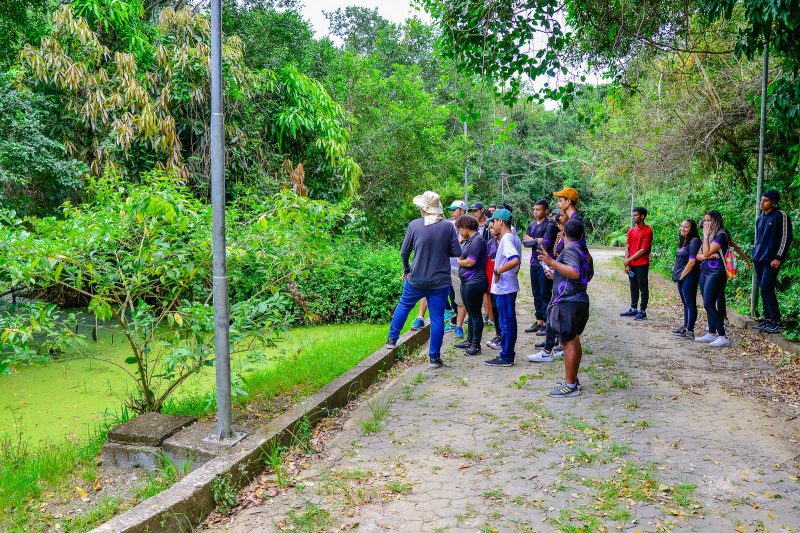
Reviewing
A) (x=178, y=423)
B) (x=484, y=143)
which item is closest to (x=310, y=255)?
(x=178, y=423)

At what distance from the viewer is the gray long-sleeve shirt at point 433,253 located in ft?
23.2

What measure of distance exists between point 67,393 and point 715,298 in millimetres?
8160

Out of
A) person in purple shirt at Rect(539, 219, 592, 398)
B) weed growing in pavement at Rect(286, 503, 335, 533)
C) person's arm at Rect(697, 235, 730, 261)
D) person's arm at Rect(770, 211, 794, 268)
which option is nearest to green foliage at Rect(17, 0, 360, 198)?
person in purple shirt at Rect(539, 219, 592, 398)

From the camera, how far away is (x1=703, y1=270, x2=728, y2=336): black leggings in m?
8.08

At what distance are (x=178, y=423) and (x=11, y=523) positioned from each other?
4.30 feet

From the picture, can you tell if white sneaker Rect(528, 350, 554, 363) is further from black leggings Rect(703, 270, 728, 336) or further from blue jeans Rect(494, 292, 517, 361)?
black leggings Rect(703, 270, 728, 336)

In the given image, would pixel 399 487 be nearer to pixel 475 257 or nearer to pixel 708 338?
pixel 475 257

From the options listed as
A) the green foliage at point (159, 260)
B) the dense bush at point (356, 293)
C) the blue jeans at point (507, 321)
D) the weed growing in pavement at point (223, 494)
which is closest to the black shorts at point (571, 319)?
the blue jeans at point (507, 321)

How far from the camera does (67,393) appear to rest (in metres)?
7.75

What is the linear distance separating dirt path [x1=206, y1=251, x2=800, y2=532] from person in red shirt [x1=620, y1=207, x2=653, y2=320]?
339 centimetres

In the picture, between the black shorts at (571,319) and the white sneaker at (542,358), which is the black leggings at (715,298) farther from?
the black shorts at (571,319)

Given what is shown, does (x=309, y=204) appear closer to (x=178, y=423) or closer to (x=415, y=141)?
(x=178, y=423)

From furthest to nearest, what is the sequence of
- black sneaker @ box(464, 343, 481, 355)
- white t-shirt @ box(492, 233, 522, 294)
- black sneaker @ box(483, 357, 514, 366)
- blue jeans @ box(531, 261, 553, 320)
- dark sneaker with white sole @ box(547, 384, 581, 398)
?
blue jeans @ box(531, 261, 553, 320) < black sneaker @ box(464, 343, 481, 355) < black sneaker @ box(483, 357, 514, 366) < white t-shirt @ box(492, 233, 522, 294) < dark sneaker with white sole @ box(547, 384, 581, 398)

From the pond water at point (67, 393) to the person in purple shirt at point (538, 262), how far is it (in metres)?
3.30
